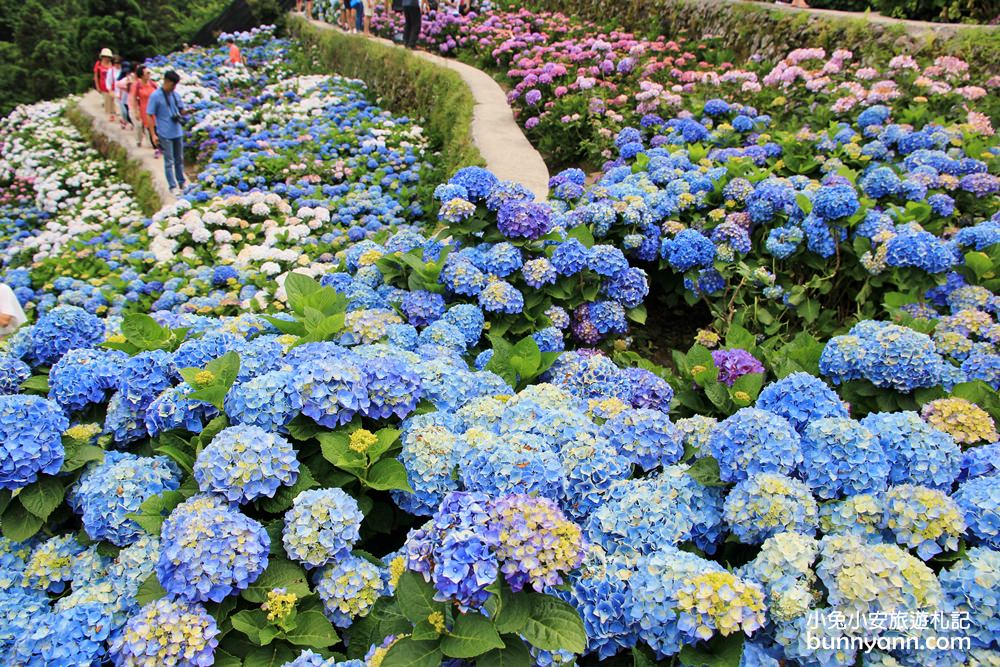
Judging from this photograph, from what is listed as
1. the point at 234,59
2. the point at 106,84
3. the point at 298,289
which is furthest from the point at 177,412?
the point at 234,59

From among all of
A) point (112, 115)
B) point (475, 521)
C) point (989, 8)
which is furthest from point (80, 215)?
point (989, 8)

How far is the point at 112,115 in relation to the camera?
486 inches

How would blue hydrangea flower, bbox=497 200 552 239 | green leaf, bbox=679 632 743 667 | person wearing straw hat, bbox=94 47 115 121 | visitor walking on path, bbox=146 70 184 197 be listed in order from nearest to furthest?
green leaf, bbox=679 632 743 667 → blue hydrangea flower, bbox=497 200 552 239 → visitor walking on path, bbox=146 70 184 197 → person wearing straw hat, bbox=94 47 115 121

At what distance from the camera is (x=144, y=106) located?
10.5 meters

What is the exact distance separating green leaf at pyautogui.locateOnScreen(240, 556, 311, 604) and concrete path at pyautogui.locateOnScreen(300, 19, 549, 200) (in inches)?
141

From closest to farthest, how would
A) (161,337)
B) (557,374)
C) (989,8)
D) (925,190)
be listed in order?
(161,337) → (557,374) → (925,190) → (989,8)

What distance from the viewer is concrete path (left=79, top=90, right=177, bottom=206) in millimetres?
8821

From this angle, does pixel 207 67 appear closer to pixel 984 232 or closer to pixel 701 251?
pixel 701 251

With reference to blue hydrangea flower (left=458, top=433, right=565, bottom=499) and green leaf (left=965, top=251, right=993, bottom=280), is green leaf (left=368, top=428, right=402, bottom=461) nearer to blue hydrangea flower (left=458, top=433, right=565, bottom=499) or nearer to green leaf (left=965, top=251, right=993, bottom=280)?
blue hydrangea flower (left=458, top=433, right=565, bottom=499)

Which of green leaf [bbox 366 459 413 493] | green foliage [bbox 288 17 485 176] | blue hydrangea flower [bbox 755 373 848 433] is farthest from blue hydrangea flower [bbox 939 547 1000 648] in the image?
green foliage [bbox 288 17 485 176]

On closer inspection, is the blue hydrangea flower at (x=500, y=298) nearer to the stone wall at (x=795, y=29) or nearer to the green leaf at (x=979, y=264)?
the green leaf at (x=979, y=264)

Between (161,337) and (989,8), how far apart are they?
9235 millimetres

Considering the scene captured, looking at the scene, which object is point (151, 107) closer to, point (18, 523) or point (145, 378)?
point (145, 378)

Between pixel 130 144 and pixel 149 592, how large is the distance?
11.5 meters
